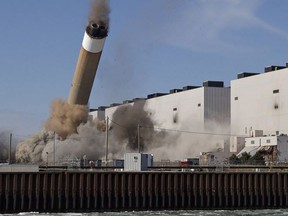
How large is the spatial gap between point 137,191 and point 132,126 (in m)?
68.3

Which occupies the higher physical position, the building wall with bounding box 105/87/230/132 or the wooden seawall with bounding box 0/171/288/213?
the building wall with bounding box 105/87/230/132

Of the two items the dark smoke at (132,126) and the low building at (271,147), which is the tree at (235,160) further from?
the dark smoke at (132,126)

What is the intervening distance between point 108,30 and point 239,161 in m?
35.6

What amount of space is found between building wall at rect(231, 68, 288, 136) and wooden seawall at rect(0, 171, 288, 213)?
1994 inches

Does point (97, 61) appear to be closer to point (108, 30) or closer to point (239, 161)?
point (108, 30)

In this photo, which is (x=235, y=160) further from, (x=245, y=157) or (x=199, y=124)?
(x=199, y=124)

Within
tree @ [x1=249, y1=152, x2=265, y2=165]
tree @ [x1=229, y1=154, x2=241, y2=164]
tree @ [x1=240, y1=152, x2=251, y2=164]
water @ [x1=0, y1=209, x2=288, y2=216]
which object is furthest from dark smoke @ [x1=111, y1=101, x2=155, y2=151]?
water @ [x1=0, y1=209, x2=288, y2=216]

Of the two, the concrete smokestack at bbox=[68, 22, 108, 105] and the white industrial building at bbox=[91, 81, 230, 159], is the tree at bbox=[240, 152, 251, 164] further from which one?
the concrete smokestack at bbox=[68, 22, 108, 105]

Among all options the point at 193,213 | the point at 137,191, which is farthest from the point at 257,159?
the point at 193,213

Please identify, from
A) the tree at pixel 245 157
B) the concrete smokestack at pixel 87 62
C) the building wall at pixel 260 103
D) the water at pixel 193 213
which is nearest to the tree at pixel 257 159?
the tree at pixel 245 157

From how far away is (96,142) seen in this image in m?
112

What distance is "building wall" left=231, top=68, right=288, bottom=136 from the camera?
11419 cm

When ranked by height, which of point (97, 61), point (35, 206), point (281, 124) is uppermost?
point (97, 61)

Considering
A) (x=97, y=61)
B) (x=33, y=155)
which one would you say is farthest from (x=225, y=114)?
(x=97, y=61)
